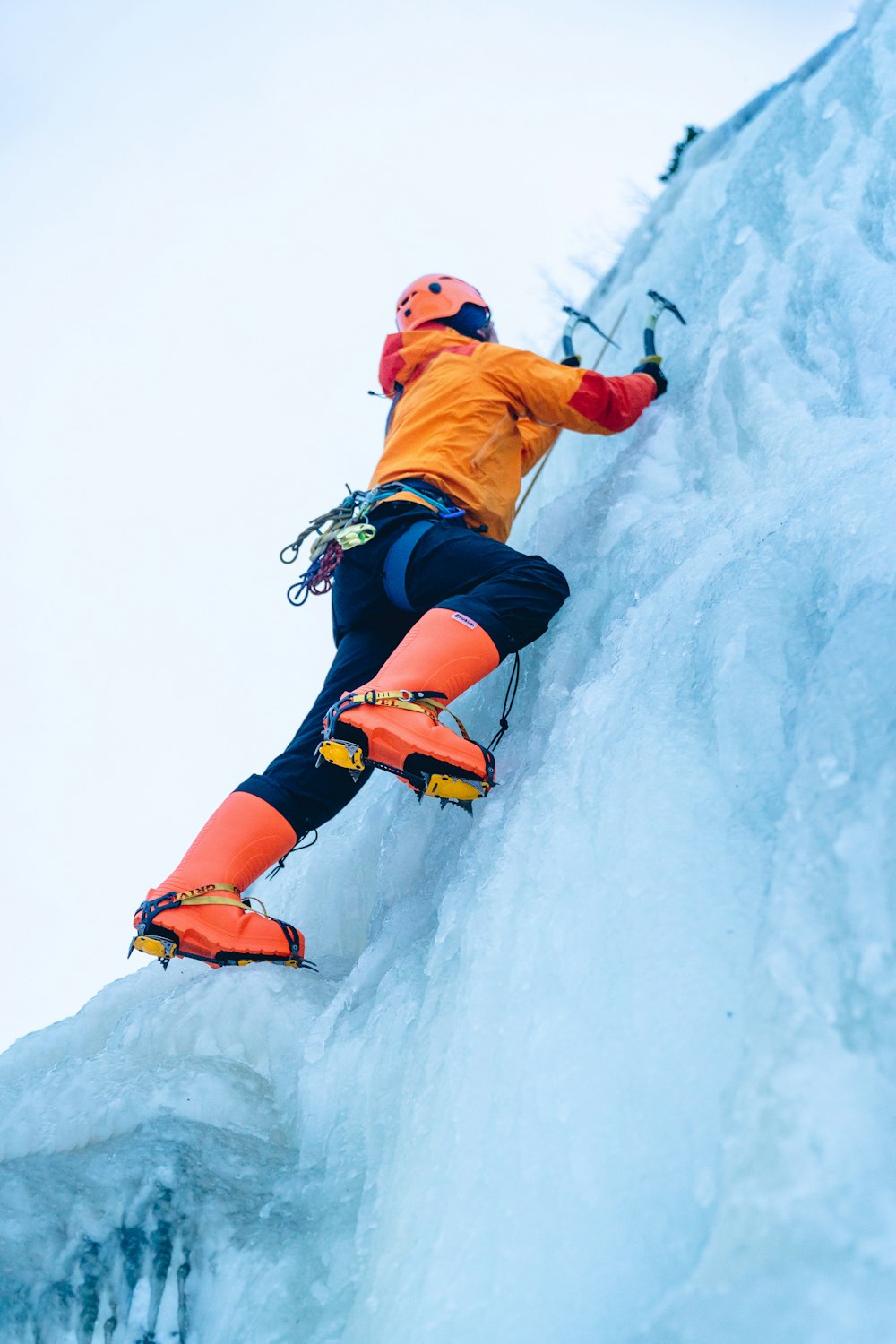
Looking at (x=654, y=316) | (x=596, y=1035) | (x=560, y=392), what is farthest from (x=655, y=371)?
(x=596, y=1035)

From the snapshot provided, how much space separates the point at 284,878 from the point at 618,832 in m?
1.53

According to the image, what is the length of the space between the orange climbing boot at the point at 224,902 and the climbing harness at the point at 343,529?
1.81ft

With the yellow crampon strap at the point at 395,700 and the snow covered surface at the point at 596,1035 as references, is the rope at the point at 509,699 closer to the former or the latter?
the snow covered surface at the point at 596,1035

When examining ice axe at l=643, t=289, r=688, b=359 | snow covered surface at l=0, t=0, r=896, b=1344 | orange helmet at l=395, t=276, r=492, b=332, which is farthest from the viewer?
ice axe at l=643, t=289, r=688, b=359

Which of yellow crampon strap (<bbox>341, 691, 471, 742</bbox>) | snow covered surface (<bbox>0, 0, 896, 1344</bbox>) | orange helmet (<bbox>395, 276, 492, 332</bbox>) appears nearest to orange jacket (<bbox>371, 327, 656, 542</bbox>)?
orange helmet (<bbox>395, 276, 492, 332</bbox>)

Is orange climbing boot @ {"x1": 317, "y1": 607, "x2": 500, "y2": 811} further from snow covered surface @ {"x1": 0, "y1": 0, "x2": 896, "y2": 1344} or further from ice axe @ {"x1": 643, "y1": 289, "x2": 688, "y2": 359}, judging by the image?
ice axe @ {"x1": 643, "y1": 289, "x2": 688, "y2": 359}

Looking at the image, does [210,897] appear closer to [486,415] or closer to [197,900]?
[197,900]

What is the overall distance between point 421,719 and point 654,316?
6.29 feet

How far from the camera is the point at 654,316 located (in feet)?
10.6

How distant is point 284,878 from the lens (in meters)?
2.91

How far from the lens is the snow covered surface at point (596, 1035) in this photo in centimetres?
104

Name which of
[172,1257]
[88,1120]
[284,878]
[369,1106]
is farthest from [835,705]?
[284,878]

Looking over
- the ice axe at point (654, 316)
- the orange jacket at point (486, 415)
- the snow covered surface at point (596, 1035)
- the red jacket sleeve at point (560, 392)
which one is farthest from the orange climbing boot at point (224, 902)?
the ice axe at point (654, 316)

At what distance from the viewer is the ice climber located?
1871 millimetres
